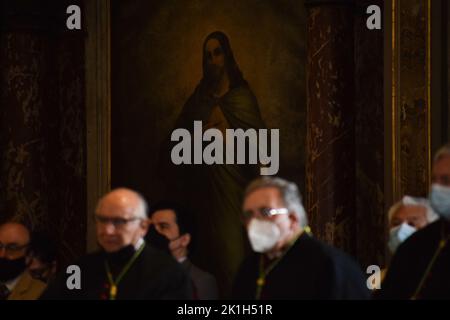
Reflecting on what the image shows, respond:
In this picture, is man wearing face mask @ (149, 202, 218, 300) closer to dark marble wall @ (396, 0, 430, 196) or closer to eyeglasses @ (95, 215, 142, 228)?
eyeglasses @ (95, 215, 142, 228)

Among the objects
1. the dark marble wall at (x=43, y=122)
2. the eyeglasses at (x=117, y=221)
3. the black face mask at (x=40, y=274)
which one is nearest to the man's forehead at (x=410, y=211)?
the eyeglasses at (x=117, y=221)

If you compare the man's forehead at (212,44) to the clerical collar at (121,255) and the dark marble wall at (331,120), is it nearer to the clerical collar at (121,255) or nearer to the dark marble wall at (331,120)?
the dark marble wall at (331,120)

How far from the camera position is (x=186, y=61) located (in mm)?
12148

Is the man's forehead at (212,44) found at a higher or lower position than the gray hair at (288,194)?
higher

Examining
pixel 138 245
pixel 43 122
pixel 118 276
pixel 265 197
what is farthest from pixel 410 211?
pixel 43 122

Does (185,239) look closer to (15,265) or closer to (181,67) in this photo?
(15,265)

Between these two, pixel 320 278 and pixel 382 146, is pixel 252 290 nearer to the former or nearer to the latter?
pixel 320 278

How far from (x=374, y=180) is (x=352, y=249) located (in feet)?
2.00

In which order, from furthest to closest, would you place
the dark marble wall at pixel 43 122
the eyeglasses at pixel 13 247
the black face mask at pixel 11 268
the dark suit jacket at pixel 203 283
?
the dark marble wall at pixel 43 122 < the eyeglasses at pixel 13 247 < the black face mask at pixel 11 268 < the dark suit jacket at pixel 203 283

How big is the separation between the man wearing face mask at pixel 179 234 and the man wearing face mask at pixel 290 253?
2.06 metres

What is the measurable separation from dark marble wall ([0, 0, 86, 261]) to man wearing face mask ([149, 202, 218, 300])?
3.17 m

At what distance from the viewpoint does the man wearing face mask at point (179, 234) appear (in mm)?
8562

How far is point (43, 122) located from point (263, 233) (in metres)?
5.98

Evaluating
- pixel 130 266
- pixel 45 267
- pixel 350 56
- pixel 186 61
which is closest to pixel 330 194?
pixel 350 56
